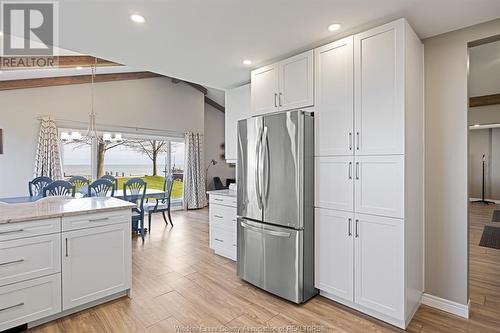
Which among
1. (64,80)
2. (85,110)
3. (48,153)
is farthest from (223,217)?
(64,80)

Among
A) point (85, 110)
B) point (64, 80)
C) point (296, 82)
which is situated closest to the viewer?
point (296, 82)

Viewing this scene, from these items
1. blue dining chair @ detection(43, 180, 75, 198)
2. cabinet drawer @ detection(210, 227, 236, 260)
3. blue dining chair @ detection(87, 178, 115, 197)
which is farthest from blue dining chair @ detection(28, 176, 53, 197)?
cabinet drawer @ detection(210, 227, 236, 260)

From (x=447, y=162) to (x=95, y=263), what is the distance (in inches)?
131

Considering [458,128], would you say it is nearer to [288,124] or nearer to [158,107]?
[288,124]

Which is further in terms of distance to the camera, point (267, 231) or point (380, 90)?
point (267, 231)

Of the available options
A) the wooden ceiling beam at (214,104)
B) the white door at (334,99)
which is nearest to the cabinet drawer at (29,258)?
the white door at (334,99)

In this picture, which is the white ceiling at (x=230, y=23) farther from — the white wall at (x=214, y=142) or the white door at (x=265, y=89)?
the white wall at (x=214, y=142)

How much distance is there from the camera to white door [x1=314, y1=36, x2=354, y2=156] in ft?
7.74

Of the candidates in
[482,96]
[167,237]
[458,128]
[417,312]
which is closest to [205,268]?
[167,237]

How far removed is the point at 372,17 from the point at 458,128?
1.24 m

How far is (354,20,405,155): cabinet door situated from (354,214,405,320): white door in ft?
2.03

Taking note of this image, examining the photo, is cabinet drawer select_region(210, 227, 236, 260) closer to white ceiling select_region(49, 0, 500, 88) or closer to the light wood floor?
the light wood floor

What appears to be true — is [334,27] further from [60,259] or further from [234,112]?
[60,259]

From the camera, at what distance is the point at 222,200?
3691 millimetres
